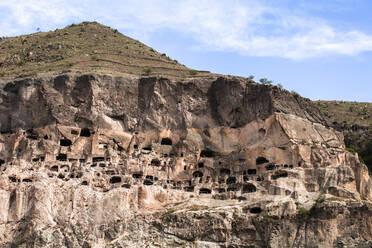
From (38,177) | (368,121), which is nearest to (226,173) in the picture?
(38,177)

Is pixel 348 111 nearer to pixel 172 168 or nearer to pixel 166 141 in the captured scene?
pixel 166 141

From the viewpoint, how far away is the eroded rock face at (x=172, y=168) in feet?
157

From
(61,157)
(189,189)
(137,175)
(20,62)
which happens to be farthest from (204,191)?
(20,62)

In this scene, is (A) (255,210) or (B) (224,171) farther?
(B) (224,171)

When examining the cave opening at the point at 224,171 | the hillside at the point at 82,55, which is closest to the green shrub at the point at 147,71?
the hillside at the point at 82,55

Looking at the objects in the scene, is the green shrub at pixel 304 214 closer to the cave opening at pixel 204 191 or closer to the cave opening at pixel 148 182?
the cave opening at pixel 204 191

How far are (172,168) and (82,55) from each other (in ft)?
84.7

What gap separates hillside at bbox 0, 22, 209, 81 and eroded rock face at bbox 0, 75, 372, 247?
6984 millimetres

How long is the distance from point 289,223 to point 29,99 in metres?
27.2

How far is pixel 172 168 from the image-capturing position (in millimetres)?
55125

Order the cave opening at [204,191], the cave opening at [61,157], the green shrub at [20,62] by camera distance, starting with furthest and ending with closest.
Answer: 1. the green shrub at [20,62]
2. the cave opening at [61,157]
3. the cave opening at [204,191]

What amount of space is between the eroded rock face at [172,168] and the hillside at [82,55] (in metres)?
6.98

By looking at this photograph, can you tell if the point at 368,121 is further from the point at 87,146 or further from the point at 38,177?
the point at 38,177

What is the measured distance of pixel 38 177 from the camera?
51.3m
